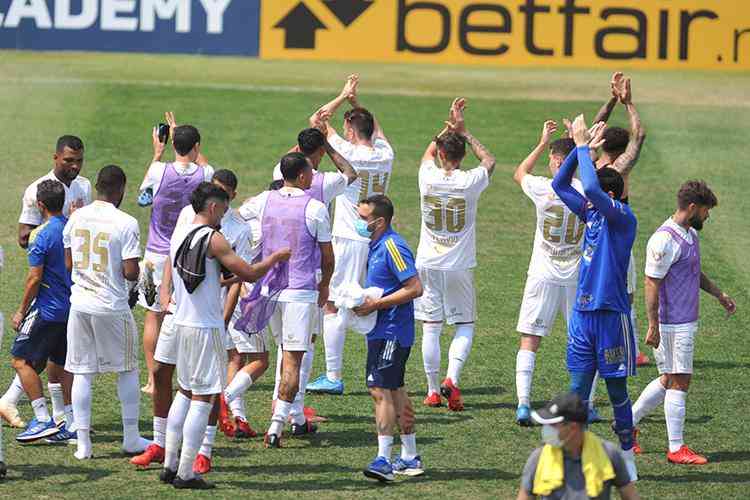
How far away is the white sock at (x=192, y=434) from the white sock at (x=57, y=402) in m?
1.74

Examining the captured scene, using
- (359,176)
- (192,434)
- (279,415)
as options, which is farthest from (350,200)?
(192,434)

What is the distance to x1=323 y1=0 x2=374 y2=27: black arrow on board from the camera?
31.5 meters

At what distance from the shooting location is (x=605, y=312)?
965cm

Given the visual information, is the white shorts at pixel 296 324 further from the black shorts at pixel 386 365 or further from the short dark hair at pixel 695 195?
the short dark hair at pixel 695 195

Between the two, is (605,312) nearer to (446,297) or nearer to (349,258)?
(446,297)

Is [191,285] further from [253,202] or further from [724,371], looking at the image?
[724,371]

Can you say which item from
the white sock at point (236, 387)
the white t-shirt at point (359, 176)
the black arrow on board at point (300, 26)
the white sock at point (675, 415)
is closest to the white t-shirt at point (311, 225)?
the white sock at point (236, 387)

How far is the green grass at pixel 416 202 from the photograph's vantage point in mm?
9961

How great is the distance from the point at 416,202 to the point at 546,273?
9.24m

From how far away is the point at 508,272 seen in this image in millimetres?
17500

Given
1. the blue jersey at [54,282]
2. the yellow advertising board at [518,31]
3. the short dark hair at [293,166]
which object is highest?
the yellow advertising board at [518,31]

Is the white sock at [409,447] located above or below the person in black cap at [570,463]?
below

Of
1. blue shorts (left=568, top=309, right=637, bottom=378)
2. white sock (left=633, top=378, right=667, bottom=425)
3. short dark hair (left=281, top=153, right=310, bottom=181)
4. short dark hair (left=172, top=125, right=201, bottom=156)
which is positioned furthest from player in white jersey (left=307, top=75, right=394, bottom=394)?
blue shorts (left=568, top=309, right=637, bottom=378)

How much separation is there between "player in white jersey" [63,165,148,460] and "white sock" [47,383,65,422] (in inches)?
24.8
